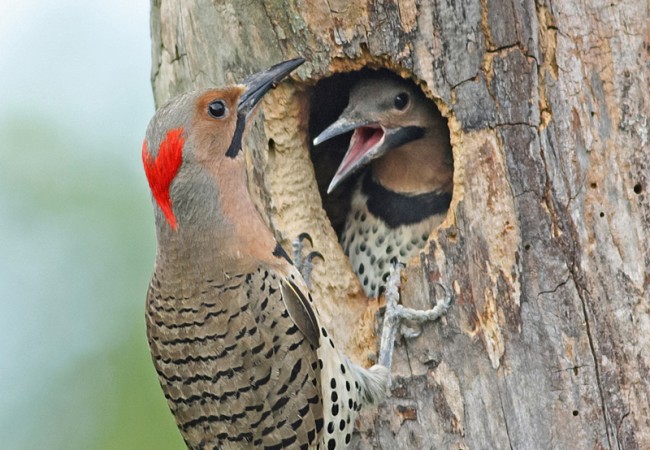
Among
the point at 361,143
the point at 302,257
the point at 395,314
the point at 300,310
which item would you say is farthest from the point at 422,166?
the point at 300,310

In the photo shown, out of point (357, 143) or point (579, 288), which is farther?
point (357, 143)

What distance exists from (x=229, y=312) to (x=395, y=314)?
0.62 m

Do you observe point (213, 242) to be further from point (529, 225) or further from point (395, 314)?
point (529, 225)

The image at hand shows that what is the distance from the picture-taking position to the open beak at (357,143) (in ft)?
12.3

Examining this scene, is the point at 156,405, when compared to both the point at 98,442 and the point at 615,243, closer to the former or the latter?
the point at 98,442

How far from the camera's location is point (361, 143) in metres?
4.04

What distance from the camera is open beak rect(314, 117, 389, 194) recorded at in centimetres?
375

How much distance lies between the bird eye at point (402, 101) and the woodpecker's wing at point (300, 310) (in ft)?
3.27

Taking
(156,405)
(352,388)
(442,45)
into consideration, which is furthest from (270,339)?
(156,405)

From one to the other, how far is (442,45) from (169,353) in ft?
4.94

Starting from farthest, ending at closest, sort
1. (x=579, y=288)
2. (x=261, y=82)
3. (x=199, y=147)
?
(x=261, y=82) < (x=199, y=147) < (x=579, y=288)

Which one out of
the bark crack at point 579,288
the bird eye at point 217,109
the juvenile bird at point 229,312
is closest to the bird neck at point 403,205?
the juvenile bird at point 229,312

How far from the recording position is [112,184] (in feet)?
21.2

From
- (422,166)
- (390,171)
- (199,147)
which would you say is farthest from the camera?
(390,171)
